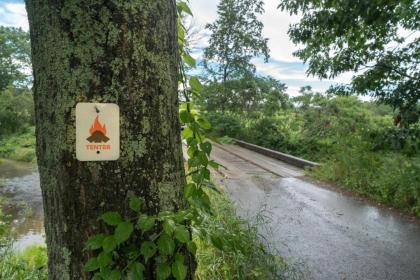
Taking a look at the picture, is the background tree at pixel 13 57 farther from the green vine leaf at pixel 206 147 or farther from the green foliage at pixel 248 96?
the green vine leaf at pixel 206 147

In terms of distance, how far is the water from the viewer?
7.84 metres

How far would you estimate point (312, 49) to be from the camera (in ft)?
23.1

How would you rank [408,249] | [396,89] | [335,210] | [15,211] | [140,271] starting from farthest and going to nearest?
1. [15,211]
2. [335,210]
3. [396,89]
4. [408,249]
5. [140,271]

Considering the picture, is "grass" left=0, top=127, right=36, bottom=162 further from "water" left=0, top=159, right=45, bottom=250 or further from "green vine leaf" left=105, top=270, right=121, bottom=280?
"green vine leaf" left=105, top=270, right=121, bottom=280

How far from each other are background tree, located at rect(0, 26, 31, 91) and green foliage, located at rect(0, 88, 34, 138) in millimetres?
3856

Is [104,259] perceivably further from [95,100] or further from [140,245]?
[95,100]

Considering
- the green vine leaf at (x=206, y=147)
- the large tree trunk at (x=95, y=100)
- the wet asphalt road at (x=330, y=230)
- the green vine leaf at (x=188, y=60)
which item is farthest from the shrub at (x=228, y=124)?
the large tree trunk at (x=95, y=100)

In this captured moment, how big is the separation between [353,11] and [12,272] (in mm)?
5193

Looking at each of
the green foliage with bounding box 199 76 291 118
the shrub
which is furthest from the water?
the shrub

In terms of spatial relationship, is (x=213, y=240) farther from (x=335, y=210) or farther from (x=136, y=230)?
(x=335, y=210)

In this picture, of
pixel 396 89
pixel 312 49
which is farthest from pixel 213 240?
pixel 312 49

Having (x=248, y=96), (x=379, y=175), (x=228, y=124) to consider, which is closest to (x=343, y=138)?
(x=379, y=175)

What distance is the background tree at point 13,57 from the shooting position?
1313 inches

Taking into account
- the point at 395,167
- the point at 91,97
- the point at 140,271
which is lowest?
the point at 395,167
